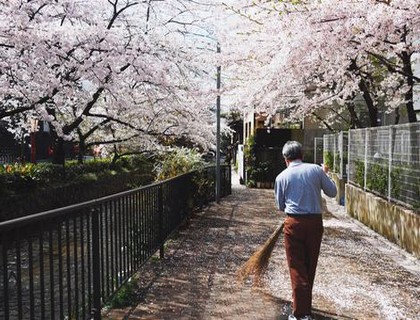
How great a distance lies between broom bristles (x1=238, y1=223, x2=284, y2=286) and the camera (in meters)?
5.40

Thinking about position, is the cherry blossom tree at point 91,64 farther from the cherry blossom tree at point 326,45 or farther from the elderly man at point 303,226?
the elderly man at point 303,226

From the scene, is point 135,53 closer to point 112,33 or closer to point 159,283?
point 112,33

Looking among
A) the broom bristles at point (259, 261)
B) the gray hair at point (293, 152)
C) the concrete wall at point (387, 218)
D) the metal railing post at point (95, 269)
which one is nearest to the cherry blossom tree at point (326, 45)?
the concrete wall at point (387, 218)

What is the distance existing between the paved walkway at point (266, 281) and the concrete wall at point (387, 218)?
0.61ft

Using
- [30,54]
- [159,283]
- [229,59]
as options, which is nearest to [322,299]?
[159,283]

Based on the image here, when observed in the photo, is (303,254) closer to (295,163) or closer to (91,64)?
(295,163)

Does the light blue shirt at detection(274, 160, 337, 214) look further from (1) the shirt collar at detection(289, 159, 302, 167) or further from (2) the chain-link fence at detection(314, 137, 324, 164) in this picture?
(2) the chain-link fence at detection(314, 137, 324, 164)

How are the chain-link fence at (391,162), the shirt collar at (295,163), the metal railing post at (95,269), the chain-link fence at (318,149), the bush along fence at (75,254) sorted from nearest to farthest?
the bush along fence at (75,254), the metal railing post at (95,269), the shirt collar at (295,163), the chain-link fence at (391,162), the chain-link fence at (318,149)

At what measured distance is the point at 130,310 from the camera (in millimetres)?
4758

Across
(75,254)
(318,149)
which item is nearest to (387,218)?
(75,254)

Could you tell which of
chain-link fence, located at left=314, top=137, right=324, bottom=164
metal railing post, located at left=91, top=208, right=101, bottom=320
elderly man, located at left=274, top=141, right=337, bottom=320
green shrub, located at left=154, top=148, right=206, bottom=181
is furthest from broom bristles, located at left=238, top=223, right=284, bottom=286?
chain-link fence, located at left=314, top=137, right=324, bottom=164

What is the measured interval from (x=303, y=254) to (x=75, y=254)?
7.09 ft

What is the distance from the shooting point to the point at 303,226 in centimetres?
450

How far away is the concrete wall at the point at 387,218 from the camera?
7.30 meters
